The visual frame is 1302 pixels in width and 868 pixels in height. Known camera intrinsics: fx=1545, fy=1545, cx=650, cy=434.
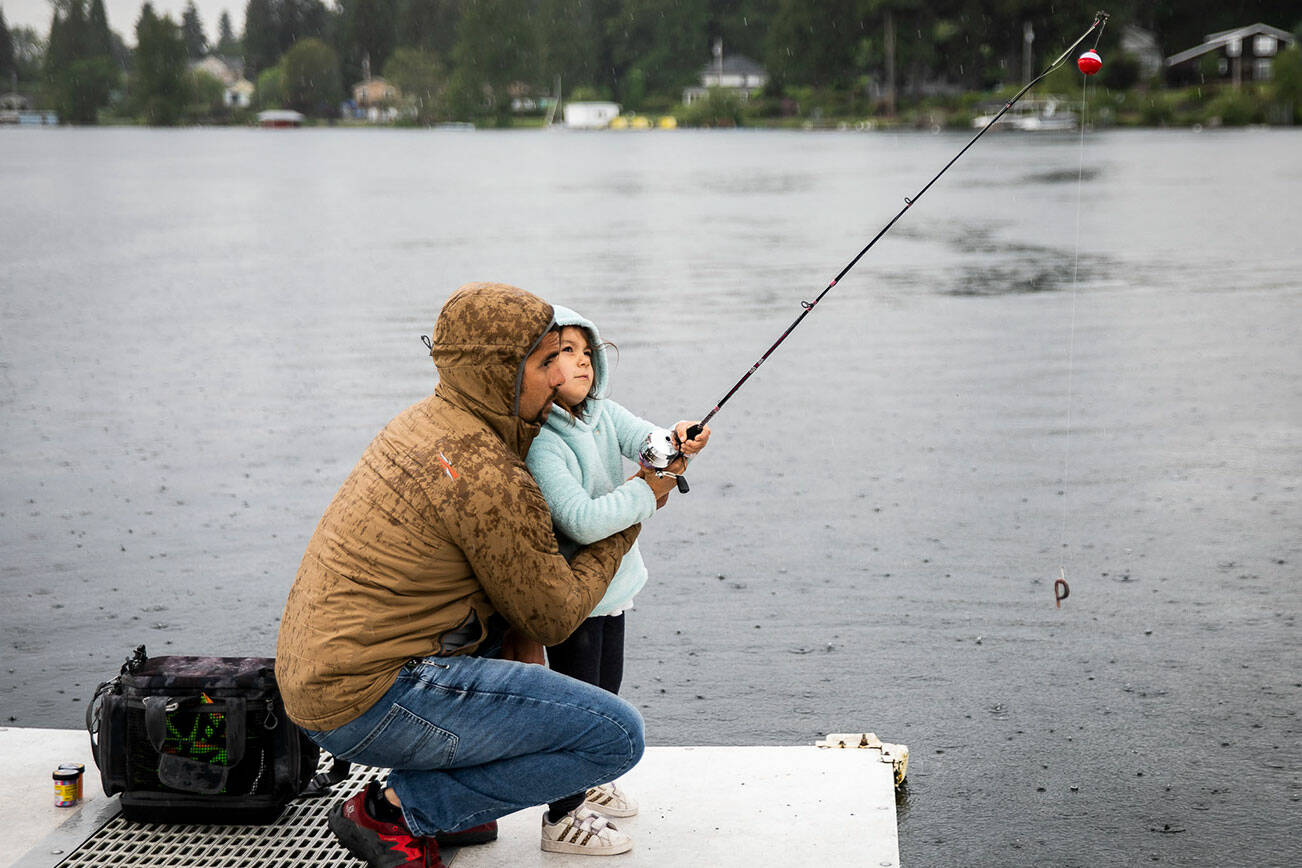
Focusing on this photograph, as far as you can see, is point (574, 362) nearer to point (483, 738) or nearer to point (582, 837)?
point (483, 738)

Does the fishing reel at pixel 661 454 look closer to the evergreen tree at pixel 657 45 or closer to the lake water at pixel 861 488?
the lake water at pixel 861 488

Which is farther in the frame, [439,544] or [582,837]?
[582,837]

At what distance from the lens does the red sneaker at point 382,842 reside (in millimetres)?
3338

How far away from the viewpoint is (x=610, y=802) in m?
3.87

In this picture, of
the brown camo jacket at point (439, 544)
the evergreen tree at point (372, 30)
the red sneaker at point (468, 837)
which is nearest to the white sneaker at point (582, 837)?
the red sneaker at point (468, 837)

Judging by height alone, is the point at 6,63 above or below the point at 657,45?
above

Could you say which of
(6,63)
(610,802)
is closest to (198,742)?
(610,802)

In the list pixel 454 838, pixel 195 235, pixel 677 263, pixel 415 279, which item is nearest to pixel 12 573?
pixel 454 838

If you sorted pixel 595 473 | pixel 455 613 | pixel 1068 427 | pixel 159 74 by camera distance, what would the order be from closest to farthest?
pixel 455 613, pixel 595 473, pixel 1068 427, pixel 159 74

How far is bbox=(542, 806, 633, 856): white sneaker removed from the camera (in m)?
3.64

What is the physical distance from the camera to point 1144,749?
4.54m

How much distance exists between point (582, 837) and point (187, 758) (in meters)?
0.96

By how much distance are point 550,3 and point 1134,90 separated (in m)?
73.2

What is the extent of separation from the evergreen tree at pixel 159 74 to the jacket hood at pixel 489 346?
14879 cm
